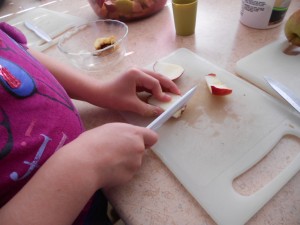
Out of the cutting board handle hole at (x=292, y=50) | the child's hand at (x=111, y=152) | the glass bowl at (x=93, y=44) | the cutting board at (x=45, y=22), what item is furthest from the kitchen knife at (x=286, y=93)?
the cutting board at (x=45, y=22)

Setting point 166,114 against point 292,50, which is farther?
point 292,50

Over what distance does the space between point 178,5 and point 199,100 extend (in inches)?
11.5

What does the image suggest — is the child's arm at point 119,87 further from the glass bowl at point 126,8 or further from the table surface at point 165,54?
the glass bowl at point 126,8

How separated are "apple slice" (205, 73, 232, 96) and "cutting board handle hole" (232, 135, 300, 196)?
0.14 m

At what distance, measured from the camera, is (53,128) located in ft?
1.23

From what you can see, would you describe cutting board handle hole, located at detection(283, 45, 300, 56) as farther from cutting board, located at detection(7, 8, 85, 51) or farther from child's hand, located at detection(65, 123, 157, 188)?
cutting board, located at detection(7, 8, 85, 51)

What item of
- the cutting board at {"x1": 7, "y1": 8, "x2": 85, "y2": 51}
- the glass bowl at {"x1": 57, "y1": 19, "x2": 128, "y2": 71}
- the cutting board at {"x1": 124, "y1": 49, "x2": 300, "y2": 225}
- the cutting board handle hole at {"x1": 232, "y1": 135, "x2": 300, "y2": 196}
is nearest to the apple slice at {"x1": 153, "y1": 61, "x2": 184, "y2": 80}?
the cutting board at {"x1": 124, "y1": 49, "x2": 300, "y2": 225}

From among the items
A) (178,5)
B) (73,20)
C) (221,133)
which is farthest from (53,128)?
(73,20)

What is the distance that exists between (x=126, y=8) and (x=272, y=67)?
451 mm

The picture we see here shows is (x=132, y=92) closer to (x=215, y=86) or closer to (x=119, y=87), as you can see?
(x=119, y=87)

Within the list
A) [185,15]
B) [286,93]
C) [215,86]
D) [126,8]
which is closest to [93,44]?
[126,8]

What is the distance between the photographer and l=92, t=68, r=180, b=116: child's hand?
47cm

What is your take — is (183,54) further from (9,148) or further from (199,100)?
(9,148)

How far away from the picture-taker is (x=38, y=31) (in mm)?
787
